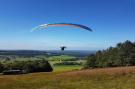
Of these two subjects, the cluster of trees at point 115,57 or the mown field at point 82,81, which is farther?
the cluster of trees at point 115,57

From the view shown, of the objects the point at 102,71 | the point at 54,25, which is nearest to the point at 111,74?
the point at 102,71

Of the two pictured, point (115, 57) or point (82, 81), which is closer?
point (82, 81)

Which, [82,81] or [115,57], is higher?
[115,57]

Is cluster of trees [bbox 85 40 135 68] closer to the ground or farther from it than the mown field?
farther from it

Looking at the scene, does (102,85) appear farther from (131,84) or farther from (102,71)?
(102,71)

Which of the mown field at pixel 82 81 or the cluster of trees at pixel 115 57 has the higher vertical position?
the cluster of trees at pixel 115 57
